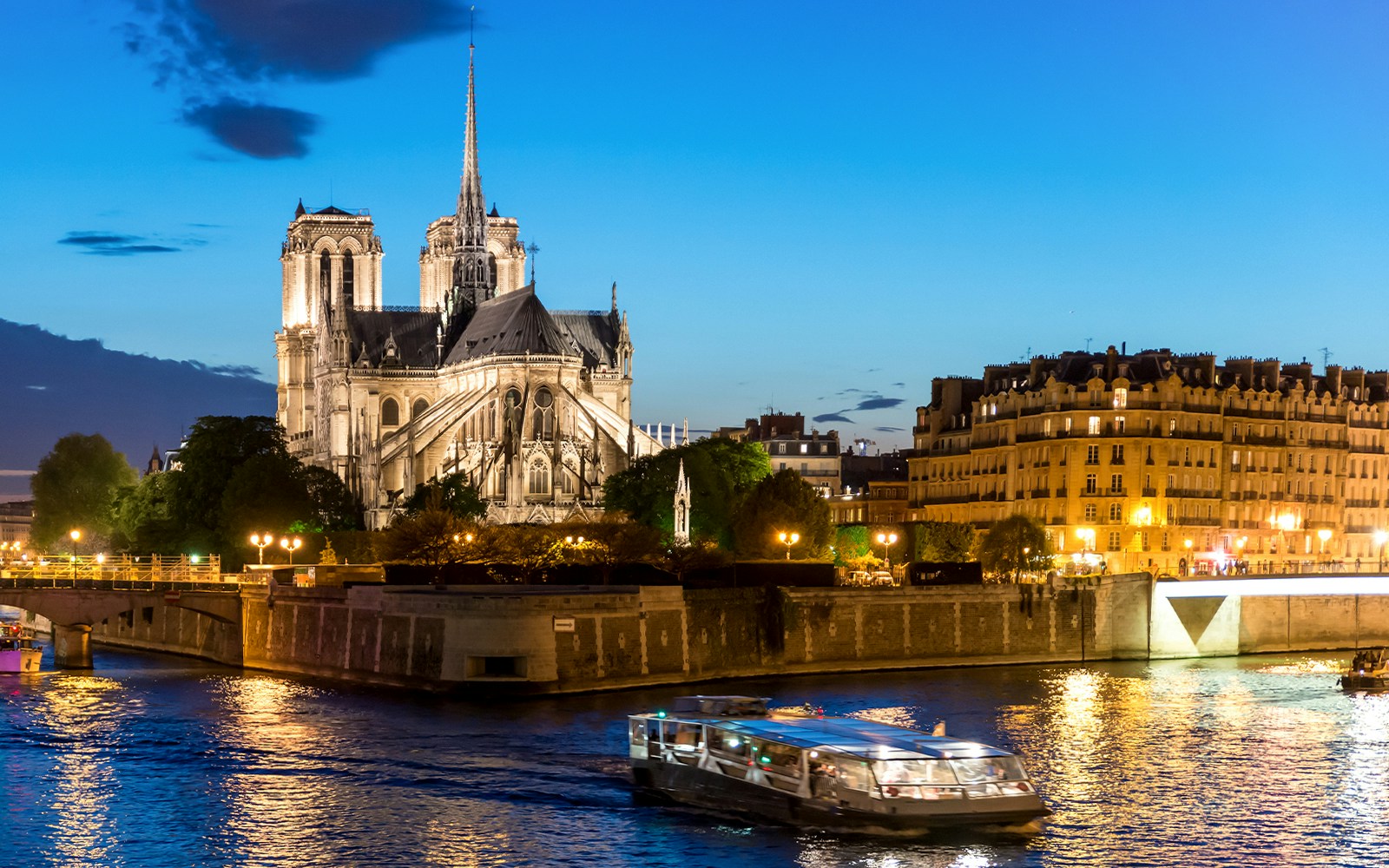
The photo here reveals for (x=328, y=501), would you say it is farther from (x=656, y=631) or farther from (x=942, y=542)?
(x=656, y=631)

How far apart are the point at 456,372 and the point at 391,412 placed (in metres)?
9.07

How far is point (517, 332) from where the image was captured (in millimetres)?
123500

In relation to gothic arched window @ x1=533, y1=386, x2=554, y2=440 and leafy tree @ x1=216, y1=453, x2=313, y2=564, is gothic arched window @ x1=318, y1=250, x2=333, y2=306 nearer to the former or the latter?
gothic arched window @ x1=533, y1=386, x2=554, y2=440

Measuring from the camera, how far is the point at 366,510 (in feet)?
383

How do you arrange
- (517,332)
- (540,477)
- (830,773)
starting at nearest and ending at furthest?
(830,773), (540,477), (517,332)

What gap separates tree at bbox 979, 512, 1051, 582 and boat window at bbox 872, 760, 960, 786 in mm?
51239

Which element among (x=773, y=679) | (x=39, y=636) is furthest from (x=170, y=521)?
(x=773, y=679)

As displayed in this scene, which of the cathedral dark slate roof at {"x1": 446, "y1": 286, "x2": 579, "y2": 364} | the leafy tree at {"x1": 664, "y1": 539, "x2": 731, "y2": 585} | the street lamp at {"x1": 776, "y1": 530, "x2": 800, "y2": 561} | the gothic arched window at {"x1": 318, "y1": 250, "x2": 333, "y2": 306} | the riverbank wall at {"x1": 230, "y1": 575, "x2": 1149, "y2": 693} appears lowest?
the riverbank wall at {"x1": 230, "y1": 575, "x2": 1149, "y2": 693}

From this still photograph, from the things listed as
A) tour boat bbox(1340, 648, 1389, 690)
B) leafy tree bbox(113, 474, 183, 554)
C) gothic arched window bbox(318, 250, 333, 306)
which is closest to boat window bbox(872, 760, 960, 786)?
tour boat bbox(1340, 648, 1389, 690)

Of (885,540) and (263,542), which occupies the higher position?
(885,540)

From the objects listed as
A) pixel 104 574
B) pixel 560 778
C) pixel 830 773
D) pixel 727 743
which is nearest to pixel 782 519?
pixel 104 574

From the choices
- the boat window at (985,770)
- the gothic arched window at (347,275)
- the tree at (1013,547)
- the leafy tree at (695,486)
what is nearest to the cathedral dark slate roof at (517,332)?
the leafy tree at (695,486)

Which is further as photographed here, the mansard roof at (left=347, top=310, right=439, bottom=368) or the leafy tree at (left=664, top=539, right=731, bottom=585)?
the mansard roof at (left=347, top=310, right=439, bottom=368)

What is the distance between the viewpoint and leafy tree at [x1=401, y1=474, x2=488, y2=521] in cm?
10625
